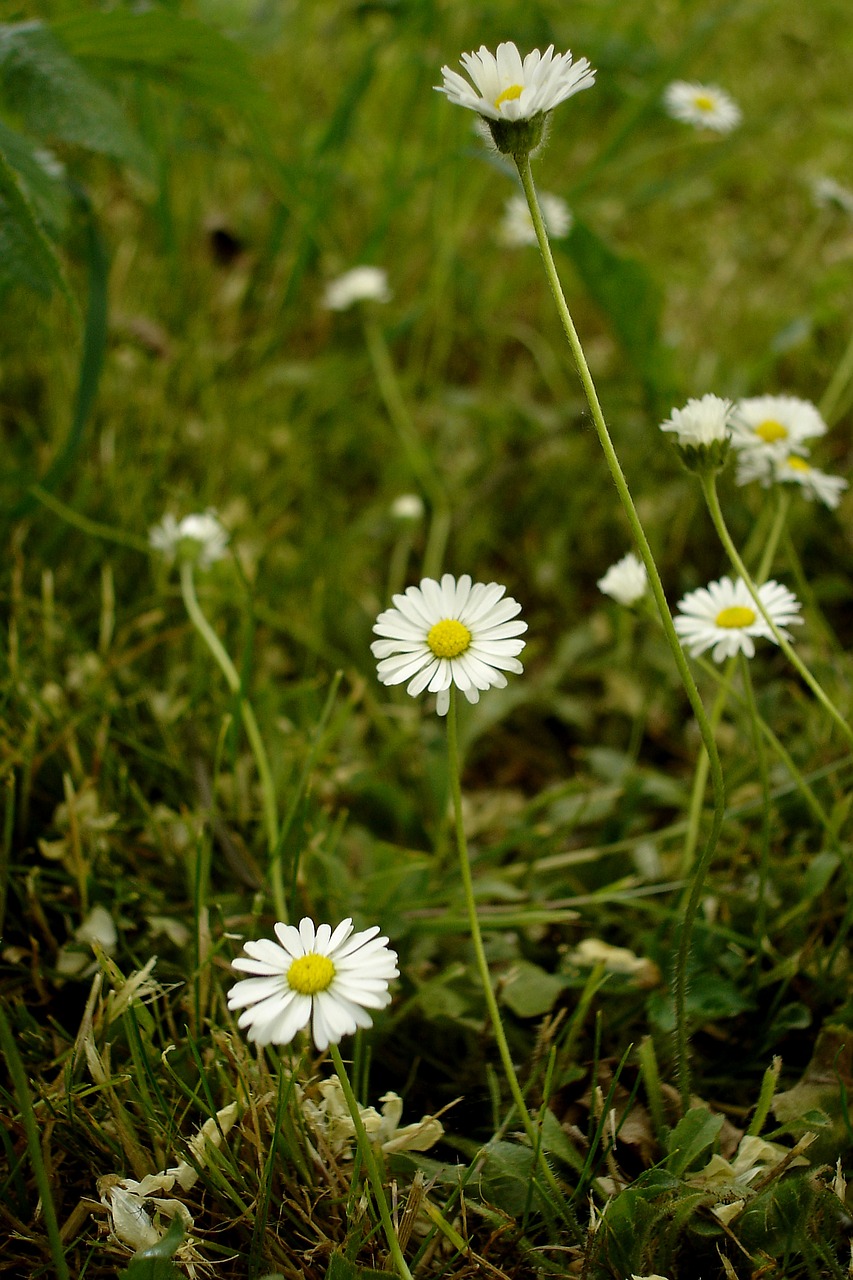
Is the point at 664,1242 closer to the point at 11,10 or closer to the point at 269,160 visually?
the point at 269,160

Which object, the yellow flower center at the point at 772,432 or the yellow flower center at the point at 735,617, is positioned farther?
the yellow flower center at the point at 772,432

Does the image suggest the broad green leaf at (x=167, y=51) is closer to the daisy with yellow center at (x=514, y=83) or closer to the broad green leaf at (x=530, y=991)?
the daisy with yellow center at (x=514, y=83)

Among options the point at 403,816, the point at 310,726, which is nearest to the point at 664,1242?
the point at 403,816

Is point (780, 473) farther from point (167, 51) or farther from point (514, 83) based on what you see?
point (167, 51)

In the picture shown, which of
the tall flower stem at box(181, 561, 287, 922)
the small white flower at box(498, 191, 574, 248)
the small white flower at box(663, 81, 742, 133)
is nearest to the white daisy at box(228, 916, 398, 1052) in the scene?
the tall flower stem at box(181, 561, 287, 922)

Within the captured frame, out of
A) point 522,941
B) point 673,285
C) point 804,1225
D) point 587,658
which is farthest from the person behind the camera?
point 673,285

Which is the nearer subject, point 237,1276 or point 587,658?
point 237,1276

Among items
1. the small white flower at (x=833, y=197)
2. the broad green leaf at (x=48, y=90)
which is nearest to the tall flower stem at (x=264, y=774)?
the broad green leaf at (x=48, y=90)
